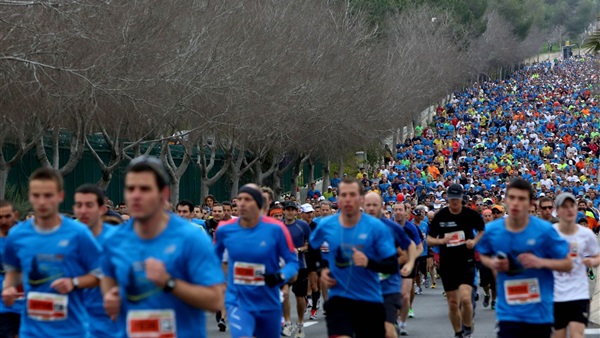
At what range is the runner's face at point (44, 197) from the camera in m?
7.84

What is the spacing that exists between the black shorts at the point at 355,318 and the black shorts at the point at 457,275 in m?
4.84

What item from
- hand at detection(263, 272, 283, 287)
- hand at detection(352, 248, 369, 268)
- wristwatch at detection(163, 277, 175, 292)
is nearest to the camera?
wristwatch at detection(163, 277, 175, 292)

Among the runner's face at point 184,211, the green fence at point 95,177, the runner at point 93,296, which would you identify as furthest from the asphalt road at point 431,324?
the green fence at point 95,177

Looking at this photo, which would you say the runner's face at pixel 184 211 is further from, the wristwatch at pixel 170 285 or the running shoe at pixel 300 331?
the wristwatch at pixel 170 285

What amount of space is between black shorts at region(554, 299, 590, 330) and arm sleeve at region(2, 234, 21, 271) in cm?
512

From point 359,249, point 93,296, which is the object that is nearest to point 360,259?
point 359,249

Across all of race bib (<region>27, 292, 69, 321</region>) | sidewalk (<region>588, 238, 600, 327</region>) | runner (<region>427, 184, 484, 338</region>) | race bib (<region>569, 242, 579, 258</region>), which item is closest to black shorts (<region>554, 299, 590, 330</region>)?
race bib (<region>569, 242, 579, 258</region>)

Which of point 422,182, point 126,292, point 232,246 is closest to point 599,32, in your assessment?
point 232,246

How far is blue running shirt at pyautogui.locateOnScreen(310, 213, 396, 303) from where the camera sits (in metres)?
10.2

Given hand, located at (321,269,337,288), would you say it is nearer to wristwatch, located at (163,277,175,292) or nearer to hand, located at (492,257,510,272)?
hand, located at (492,257,510,272)

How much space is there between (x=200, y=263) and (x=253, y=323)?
15.8ft

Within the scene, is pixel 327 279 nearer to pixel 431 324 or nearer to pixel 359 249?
pixel 359 249

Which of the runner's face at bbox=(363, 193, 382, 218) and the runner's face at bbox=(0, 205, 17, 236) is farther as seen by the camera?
the runner's face at bbox=(363, 193, 382, 218)

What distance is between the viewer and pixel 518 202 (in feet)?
30.4
